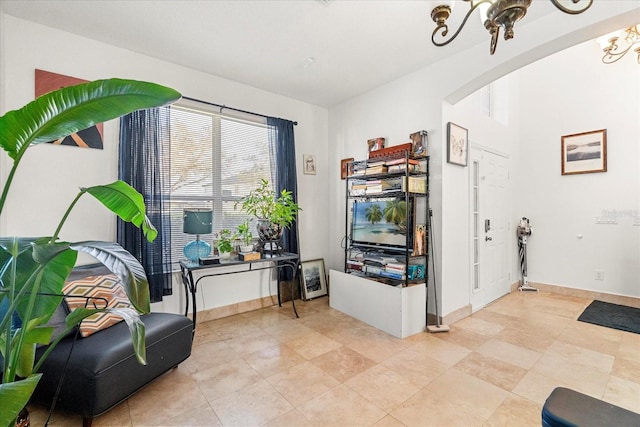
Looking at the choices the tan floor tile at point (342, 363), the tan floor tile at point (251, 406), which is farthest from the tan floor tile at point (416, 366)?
the tan floor tile at point (251, 406)

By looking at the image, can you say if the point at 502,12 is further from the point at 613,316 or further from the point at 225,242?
the point at 613,316

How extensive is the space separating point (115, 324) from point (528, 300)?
4837 millimetres

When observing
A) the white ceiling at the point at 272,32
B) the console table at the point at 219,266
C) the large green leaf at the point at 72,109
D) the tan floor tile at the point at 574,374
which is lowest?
the tan floor tile at the point at 574,374

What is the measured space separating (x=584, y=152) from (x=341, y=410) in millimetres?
4825

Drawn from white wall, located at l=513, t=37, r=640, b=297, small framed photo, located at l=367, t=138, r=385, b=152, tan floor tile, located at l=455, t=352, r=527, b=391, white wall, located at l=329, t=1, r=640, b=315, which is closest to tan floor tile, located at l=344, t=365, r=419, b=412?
tan floor tile, located at l=455, t=352, r=527, b=391

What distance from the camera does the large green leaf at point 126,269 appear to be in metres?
0.97

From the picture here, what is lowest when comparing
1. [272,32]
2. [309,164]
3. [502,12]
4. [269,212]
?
[269,212]

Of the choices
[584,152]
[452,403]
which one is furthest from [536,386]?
[584,152]

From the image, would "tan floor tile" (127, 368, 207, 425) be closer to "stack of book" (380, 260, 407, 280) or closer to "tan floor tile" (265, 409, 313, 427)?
"tan floor tile" (265, 409, 313, 427)

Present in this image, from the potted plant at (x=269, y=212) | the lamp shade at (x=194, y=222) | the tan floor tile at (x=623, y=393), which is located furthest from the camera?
the potted plant at (x=269, y=212)

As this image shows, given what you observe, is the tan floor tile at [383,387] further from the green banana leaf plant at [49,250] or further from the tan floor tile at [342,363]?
the green banana leaf plant at [49,250]

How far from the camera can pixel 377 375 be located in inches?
86.5

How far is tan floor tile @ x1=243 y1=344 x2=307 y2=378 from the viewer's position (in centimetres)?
228

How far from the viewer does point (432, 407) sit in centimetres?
184
